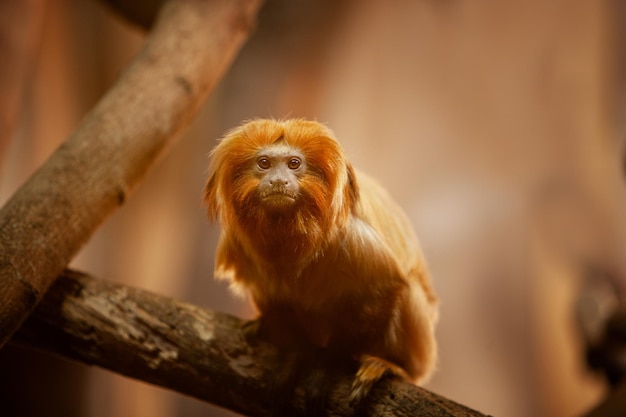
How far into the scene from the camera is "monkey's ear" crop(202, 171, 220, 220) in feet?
8.17

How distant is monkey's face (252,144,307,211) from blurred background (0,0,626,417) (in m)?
2.01

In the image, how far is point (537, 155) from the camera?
6.07 m

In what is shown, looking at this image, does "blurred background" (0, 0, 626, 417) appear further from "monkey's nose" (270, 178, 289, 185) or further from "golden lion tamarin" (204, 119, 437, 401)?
"monkey's nose" (270, 178, 289, 185)

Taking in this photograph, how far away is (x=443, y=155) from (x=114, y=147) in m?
3.17

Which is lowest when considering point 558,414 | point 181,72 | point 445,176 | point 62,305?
point 62,305

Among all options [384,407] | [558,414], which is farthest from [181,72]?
[558,414]

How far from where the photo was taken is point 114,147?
3033 mm

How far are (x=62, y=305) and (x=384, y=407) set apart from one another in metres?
1.46

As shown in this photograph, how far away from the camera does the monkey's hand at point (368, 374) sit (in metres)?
2.45

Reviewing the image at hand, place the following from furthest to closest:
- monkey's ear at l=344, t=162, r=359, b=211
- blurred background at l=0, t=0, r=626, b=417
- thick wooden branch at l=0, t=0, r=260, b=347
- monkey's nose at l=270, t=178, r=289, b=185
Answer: blurred background at l=0, t=0, r=626, b=417 < thick wooden branch at l=0, t=0, r=260, b=347 < monkey's ear at l=344, t=162, r=359, b=211 < monkey's nose at l=270, t=178, r=289, b=185

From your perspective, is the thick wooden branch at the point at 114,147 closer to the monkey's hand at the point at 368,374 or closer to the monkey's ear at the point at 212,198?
the monkey's ear at the point at 212,198

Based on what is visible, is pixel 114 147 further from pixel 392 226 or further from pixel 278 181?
pixel 392 226

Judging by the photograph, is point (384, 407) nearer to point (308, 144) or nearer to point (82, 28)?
point (308, 144)

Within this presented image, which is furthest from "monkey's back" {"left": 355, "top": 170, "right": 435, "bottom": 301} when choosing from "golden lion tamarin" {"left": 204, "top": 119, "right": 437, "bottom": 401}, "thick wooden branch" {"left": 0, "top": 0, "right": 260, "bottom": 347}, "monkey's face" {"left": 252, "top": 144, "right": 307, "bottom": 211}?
"thick wooden branch" {"left": 0, "top": 0, "right": 260, "bottom": 347}
